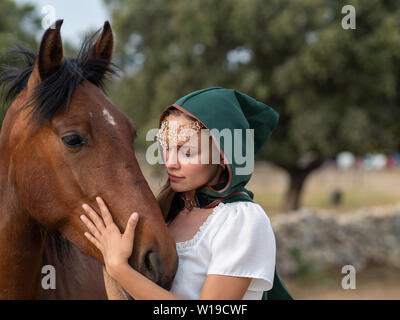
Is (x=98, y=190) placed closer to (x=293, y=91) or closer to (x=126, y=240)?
(x=126, y=240)

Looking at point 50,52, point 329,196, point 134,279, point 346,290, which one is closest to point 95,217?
point 134,279

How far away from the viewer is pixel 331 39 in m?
7.50

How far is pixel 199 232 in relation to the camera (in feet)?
Answer: 4.48

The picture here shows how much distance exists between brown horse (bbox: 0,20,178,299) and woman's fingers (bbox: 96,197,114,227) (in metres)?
0.02

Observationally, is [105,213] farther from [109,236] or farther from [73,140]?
[73,140]

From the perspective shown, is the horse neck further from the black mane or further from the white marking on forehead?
the white marking on forehead

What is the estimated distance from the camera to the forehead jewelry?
4.55 feet

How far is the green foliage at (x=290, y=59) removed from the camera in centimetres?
780

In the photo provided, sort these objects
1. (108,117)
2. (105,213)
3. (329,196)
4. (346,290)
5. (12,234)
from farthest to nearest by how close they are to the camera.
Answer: (329,196) < (346,290) < (12,234) < (108,117) < (105,213)

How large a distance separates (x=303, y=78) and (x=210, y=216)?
7464 mm

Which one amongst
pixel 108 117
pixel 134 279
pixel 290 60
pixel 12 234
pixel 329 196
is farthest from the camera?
pixel 329 196

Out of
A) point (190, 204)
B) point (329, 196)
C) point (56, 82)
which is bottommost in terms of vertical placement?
point (190, 204)

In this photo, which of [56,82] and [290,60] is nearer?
[56,82]

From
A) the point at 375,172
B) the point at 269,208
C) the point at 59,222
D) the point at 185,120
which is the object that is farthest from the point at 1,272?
the point at 375,172
